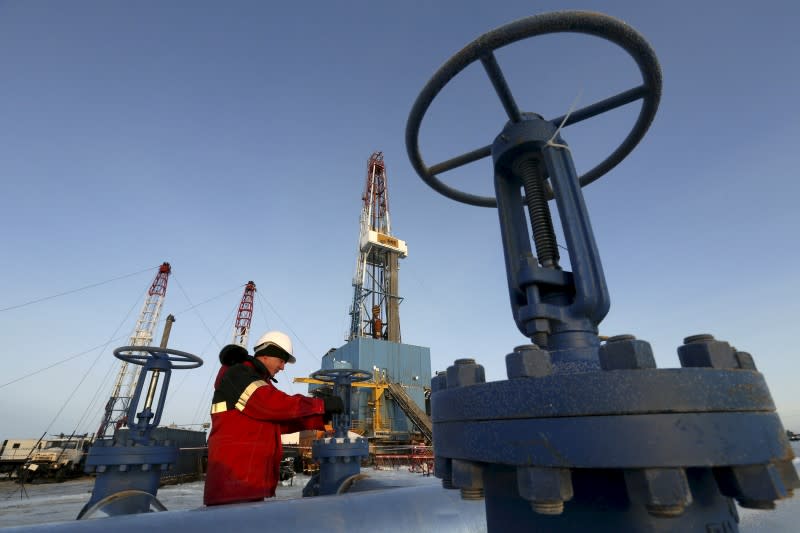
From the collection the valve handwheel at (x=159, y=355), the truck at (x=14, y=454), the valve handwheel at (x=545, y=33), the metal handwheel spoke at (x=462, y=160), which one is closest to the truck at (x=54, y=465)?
the truck at (x=14, y=454)

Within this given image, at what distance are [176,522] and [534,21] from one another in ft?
7.09

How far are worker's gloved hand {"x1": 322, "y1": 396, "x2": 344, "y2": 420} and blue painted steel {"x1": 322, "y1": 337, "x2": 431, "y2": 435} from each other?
18.0 metres

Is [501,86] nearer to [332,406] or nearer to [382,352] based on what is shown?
[332,406]

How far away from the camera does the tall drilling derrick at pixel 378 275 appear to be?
25.1m

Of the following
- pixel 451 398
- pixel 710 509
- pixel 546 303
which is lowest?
pixel 710 509

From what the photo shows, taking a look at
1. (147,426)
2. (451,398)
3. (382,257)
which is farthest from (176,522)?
(382,257)

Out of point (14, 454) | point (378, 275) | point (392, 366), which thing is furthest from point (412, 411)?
point (14, 454)

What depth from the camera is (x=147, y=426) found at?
135 inches

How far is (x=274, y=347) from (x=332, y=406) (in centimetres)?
73

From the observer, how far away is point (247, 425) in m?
2.11

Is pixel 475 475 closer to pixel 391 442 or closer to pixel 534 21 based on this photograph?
pixel 534 21

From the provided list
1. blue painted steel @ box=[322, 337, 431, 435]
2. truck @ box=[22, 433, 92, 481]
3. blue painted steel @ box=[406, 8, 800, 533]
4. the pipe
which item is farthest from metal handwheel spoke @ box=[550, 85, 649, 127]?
truck @ box=[22, 433, 92, 481]

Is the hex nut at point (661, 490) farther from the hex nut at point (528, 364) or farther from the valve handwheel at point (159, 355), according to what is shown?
the valve handwheel at point (159, 355)

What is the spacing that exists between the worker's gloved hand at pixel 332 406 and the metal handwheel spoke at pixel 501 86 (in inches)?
69.0
